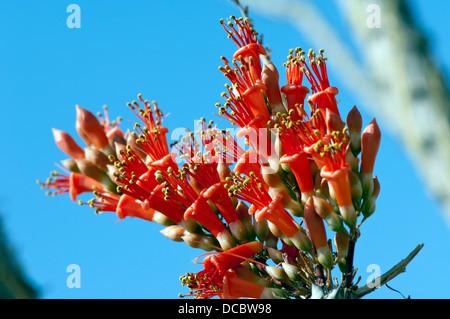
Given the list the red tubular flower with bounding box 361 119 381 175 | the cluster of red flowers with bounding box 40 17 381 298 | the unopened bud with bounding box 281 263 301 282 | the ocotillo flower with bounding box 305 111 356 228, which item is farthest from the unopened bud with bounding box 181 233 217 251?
the red tubular flower with bounding box 361 119 381 175

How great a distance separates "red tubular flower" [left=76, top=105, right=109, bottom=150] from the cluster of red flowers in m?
0.11

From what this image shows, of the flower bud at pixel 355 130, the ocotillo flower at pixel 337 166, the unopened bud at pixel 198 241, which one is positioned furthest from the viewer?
the unopened bud at pixel 198 241

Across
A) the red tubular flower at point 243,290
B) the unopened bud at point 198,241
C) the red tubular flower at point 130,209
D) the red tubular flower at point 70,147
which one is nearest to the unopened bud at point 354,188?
the red tubular flower at point 243,290

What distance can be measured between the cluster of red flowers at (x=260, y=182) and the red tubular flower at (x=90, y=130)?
11cm

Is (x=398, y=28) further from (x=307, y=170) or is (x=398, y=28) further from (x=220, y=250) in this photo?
(x=220, y=250)

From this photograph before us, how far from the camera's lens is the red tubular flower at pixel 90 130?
3.21m

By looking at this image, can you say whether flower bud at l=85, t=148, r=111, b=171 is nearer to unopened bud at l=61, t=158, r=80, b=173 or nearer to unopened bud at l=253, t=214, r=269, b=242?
unopened bud at l=61, t=158, r=80, b=173

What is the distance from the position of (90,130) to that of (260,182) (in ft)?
3.29

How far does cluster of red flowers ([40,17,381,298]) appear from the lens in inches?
105

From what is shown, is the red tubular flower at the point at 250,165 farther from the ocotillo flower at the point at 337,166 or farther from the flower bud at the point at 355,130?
the flower bud at the point at 355,130

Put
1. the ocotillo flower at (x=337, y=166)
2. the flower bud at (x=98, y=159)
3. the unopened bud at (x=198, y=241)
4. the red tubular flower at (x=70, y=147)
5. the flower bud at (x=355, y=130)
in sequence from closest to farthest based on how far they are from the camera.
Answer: the ocotillo flower at (x=337, y=166) → the flower bud at (x=355, y=130) → the unopened bud at (x=198, y=241) → the flower bud at (x=98, y=159) → the red tubular flower at (x=70, y=147)

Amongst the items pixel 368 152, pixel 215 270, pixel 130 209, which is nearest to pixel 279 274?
pixel 215 270

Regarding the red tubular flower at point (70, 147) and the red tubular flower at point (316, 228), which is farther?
the red tubular flower at point (70, 147)
